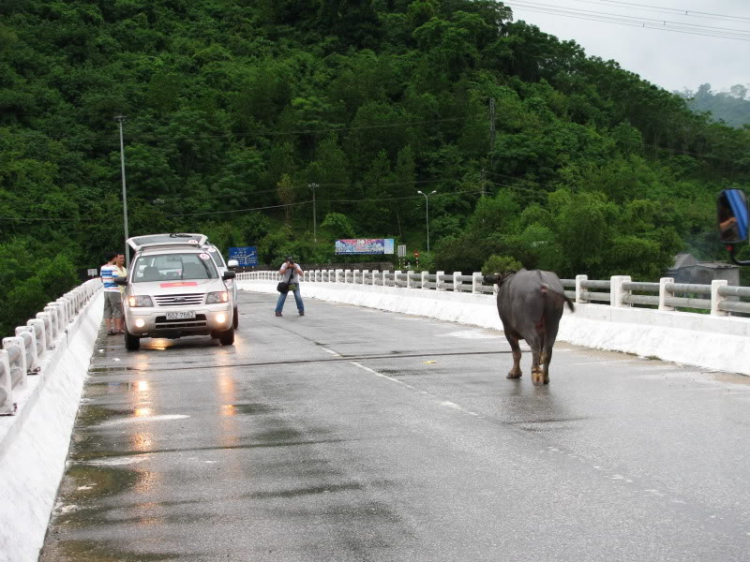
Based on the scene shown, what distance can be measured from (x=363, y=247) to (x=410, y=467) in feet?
397

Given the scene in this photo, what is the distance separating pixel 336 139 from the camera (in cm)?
15938

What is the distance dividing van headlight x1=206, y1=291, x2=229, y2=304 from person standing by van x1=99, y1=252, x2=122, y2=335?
3.26 metres

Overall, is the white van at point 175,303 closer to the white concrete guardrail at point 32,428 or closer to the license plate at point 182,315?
the license plate at point 182,315

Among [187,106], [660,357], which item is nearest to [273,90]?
[187,106]

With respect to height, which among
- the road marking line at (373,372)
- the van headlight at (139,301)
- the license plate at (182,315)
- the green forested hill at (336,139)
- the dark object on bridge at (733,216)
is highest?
the green forested hill at (336,139)

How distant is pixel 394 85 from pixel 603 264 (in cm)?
8500

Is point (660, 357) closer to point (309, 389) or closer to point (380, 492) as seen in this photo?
point (309, 389)

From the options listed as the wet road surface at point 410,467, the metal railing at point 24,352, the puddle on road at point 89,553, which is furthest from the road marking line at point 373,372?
the puddle on road at point 89,553

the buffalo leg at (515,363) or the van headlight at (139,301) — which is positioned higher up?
the van headlight at (139,301)

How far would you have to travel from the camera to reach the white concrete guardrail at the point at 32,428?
5793 mm

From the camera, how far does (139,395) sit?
12.9 meters

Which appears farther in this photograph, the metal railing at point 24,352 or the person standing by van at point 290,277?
the person standing by van at point 290,277

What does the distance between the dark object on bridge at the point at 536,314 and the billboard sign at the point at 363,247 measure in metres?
114

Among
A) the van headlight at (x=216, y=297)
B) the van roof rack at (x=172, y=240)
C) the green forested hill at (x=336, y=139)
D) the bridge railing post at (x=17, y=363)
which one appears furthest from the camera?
the green forested hill at (x=336, y=139)
